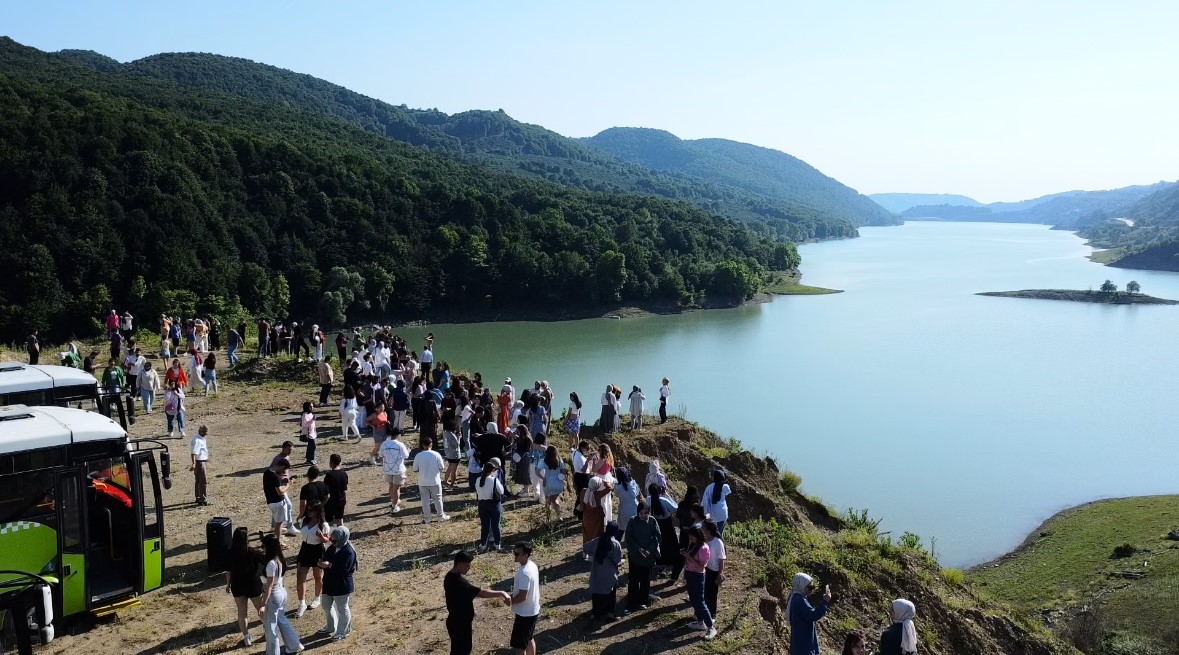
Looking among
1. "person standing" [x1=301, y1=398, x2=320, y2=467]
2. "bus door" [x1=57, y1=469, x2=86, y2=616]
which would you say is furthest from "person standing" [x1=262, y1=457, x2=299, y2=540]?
"person standing" [x1=301, y1=398, x2=320, y2=467]

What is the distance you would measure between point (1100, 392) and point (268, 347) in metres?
43.2

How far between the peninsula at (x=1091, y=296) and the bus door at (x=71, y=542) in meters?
94.7

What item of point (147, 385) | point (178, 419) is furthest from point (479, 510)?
point (147, 385)

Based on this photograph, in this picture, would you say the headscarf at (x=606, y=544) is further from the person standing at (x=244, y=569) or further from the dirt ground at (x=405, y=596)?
the person standing at (x=244, y=569)

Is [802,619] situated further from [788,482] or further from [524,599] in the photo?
[788,482]

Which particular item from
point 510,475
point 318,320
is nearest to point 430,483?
point 510,475

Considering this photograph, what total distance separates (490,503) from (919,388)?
3781 centimetres

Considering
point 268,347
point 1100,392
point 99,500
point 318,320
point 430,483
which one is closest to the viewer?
point 99,500

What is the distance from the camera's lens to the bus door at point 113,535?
7.98 metres

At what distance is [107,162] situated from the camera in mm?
51906

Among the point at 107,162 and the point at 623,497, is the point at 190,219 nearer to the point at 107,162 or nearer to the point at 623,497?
the point at 107,162

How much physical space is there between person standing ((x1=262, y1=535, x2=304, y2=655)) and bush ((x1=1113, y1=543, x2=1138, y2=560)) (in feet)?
69.6

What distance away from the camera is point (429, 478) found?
10688 mm

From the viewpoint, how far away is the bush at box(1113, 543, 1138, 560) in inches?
795
